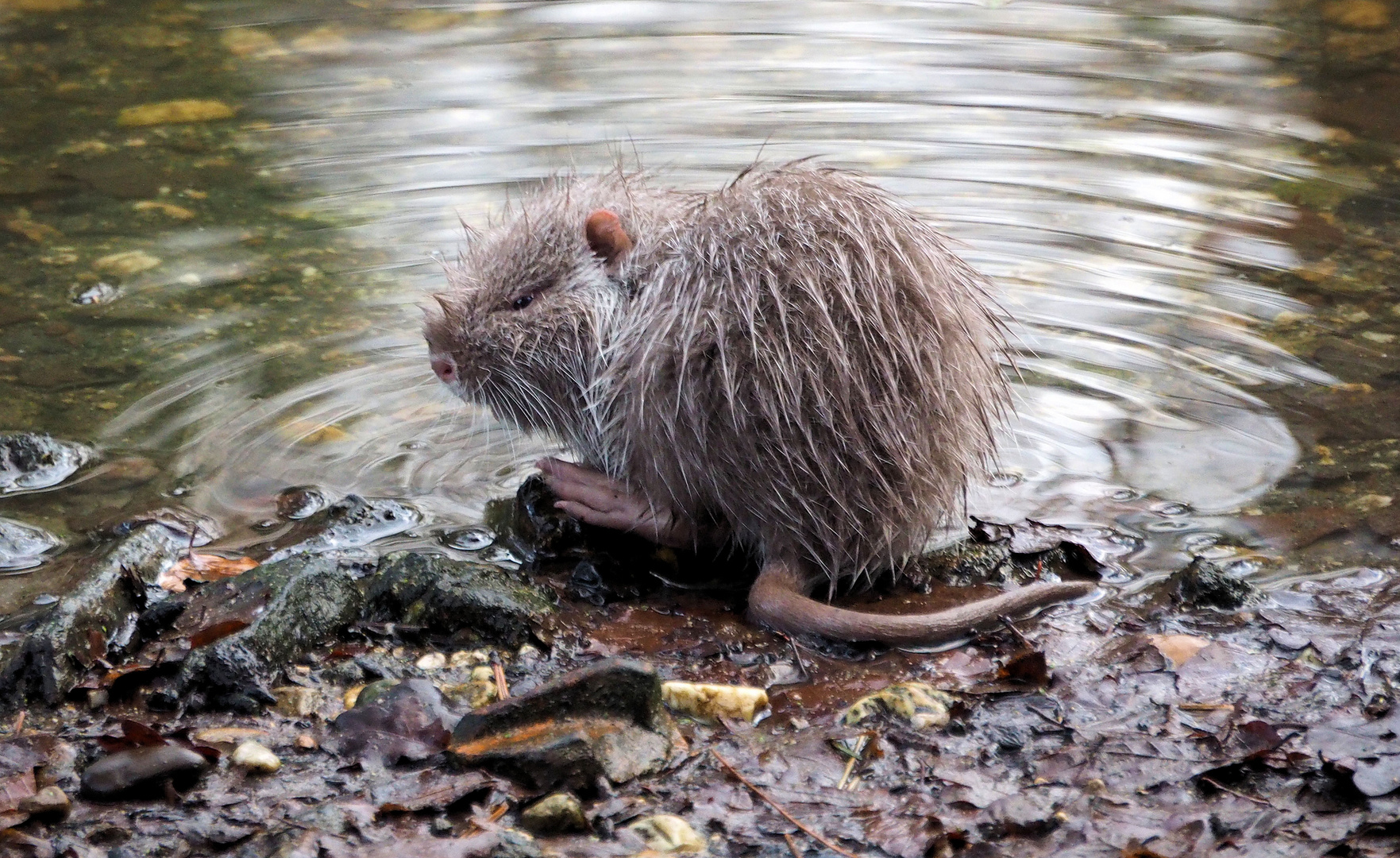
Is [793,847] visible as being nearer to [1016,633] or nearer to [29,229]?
[1016,633]

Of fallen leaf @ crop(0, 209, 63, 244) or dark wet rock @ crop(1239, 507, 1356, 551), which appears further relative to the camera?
fallen leaf @ crop(0, 209, 63, 244)

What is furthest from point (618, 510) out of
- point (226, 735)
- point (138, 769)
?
point (138, 769)

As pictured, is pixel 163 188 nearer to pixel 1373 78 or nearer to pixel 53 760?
pixel 53 760

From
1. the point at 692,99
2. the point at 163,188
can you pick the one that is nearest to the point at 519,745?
the point at 163,188

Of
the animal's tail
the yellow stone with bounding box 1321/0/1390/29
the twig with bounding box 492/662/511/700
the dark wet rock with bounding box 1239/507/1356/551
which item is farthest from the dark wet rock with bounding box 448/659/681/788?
the yellow stone with bounding box 1321/0/1390/29

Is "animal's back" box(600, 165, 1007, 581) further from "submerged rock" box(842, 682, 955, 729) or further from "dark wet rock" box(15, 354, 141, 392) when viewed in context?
"dark wet rock" box(15, 354, 141, 392)

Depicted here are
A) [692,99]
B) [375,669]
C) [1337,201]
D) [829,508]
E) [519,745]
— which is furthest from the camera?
[692,99]
